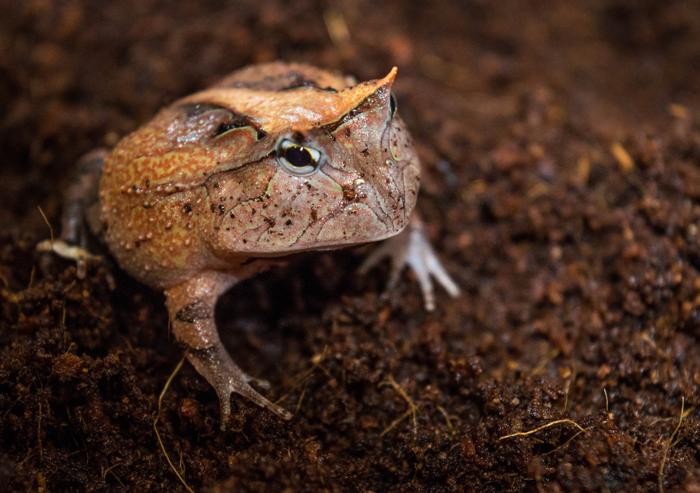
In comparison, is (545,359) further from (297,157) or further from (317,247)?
(297,157)

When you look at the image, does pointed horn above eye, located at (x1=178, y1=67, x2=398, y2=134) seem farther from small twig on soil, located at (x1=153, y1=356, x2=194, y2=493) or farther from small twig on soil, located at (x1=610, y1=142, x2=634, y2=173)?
small twig on soil, located at (x1=610, y1=142, x2=634, y2=173)

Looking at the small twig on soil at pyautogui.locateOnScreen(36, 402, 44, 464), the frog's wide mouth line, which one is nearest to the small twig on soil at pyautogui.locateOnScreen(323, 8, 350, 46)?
the frog's wide mouth line

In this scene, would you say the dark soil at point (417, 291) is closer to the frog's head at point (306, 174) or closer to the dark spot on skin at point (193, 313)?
the dark spot on skin at point (193, 313)

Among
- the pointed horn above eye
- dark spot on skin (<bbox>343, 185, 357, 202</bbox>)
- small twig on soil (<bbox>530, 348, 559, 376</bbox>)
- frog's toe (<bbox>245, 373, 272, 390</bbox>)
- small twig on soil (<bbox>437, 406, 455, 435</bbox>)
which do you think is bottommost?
small twig on soil (<bbox>530, 348, 559, 376</bbox>)

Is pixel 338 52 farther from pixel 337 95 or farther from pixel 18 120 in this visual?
pixel 18 120

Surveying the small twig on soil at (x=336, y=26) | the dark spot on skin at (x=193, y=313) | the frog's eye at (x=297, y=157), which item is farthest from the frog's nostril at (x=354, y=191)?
the small twig on soil at (x=336, y=26)


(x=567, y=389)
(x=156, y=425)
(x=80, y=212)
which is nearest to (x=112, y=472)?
(x=156, y=425)
